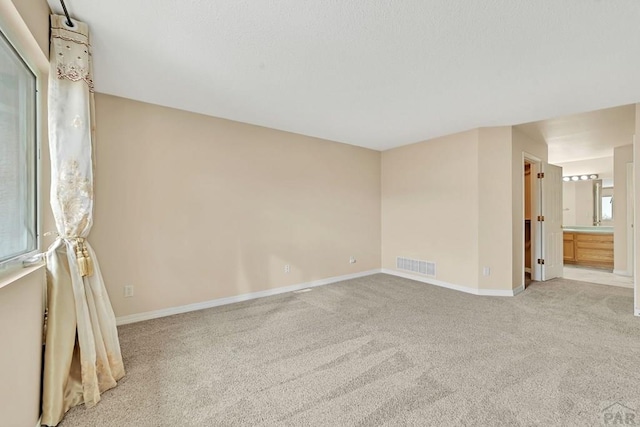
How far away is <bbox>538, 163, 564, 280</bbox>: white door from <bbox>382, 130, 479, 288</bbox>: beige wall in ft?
5.64

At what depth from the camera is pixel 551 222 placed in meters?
4.88

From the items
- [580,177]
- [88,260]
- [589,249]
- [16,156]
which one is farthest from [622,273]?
[16,156]

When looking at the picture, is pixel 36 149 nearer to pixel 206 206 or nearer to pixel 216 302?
pixel 206 206

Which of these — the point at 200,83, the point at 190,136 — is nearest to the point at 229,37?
the point at 200,83

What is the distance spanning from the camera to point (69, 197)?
1774 mm

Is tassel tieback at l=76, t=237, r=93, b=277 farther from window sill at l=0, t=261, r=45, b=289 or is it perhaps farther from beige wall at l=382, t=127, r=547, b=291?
beige wall at l=382, t=127, r=547, b=291

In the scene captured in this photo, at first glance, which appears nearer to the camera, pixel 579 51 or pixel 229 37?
pixel 229 37

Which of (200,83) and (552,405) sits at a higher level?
(200,83)

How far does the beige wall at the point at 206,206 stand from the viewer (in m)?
2.93

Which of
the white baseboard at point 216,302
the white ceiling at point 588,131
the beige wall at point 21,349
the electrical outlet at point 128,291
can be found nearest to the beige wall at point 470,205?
the white ceiling at point 588,131

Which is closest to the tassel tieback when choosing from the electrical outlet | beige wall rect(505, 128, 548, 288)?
the electrical outlet

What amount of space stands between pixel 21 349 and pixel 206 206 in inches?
89.3

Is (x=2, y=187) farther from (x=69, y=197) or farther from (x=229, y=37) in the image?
(x=229, y=37)

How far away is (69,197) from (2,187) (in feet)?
1.13
